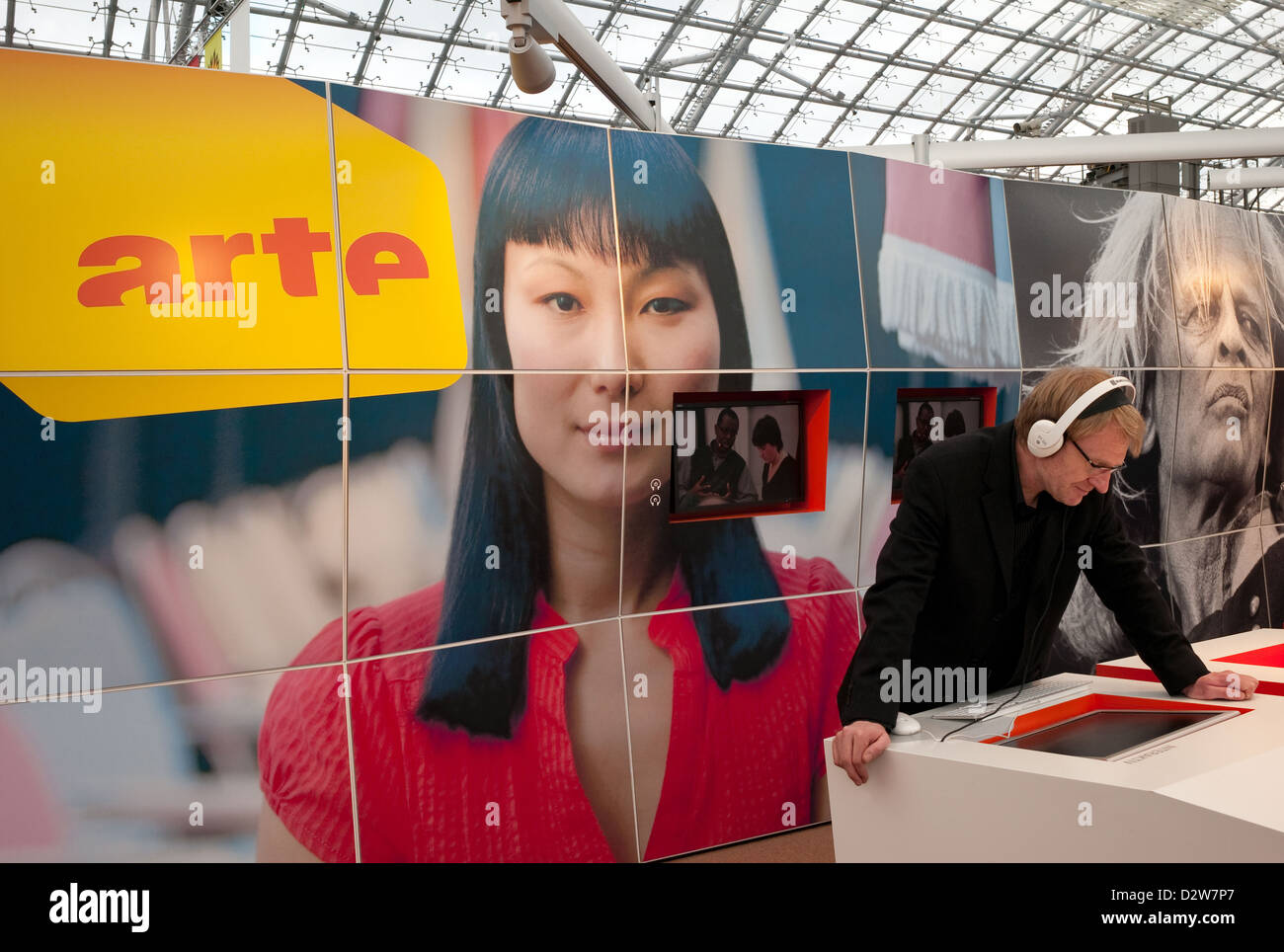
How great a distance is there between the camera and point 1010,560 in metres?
2.85

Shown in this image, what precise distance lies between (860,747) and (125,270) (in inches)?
114

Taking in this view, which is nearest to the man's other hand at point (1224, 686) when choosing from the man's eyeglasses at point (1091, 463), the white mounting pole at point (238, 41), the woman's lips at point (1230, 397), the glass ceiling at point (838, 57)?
the man's eyeglasses at point (1091, 463)

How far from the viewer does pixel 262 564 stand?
155 inches

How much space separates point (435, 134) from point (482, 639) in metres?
2.10

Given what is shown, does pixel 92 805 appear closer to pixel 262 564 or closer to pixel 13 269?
pixel 262 564

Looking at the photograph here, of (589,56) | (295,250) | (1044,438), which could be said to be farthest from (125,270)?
(1044,438)

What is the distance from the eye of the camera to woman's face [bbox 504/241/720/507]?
4.56 metres

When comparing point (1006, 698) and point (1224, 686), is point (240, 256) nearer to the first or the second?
point (1006, 698)

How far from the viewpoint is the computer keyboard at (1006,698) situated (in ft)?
9.02

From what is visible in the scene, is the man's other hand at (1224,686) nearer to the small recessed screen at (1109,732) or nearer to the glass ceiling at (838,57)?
the small recessed screen at (1109,732)

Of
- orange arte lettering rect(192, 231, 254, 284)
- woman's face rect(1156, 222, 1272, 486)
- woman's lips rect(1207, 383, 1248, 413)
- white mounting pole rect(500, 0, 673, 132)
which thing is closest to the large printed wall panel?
orange arte lettering rect(192, 231, 254, 284)

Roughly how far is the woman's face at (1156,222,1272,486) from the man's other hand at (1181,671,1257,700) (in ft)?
14.7

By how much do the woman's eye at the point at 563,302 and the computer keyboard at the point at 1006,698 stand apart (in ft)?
8.22

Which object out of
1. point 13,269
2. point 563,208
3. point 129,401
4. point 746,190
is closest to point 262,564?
point 129,401
